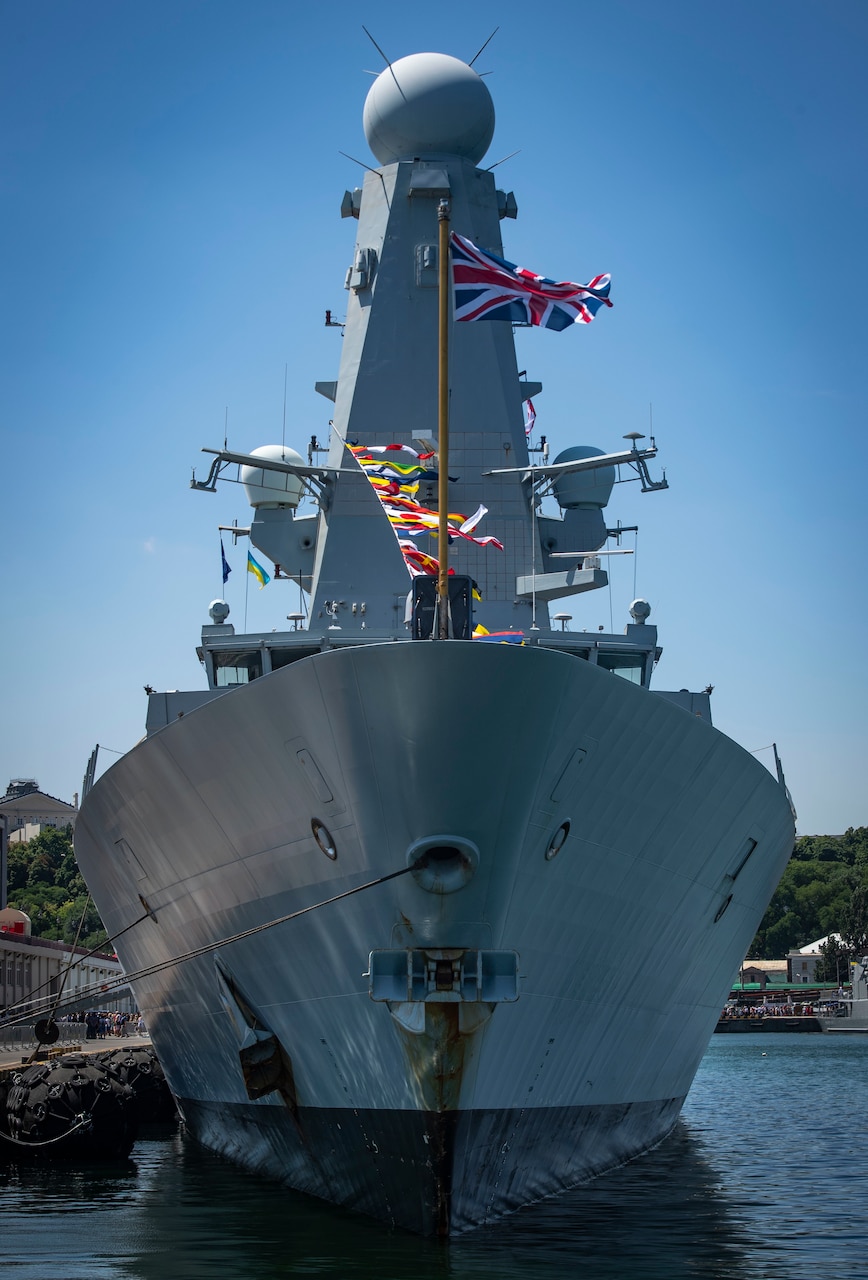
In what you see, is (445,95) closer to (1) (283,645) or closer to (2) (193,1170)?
(1) (283,645)

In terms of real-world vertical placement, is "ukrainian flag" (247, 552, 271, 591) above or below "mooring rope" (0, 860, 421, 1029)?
above

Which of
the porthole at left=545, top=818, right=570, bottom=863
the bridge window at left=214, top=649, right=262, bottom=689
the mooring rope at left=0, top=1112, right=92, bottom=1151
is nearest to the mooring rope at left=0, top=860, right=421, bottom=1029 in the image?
the porthole at left=545, top=818, right=570, bottom=863

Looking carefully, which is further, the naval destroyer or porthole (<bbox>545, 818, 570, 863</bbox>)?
porthole (<bbox>545, 818, 570, 863</bbox>)

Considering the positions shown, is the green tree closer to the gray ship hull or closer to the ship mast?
the gray ship hull

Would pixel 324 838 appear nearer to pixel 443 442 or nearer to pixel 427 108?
pixel 443 442

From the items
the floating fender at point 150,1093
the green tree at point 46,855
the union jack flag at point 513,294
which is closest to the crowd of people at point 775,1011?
the floating fender at point 150,1093

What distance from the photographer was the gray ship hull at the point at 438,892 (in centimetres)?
1088

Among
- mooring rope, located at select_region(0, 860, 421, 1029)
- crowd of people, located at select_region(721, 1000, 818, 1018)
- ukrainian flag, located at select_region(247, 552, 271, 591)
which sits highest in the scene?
ukrainian flag, located at select_region(247, 552, 271, 591)

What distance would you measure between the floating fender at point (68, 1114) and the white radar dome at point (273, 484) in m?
8.13

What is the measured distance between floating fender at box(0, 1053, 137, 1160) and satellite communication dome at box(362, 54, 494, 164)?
1394cm

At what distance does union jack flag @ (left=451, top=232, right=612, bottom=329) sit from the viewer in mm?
12734

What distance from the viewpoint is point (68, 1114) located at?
1748 cm

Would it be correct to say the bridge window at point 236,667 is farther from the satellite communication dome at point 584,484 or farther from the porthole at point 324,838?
the satellite communication dome at point 584,484

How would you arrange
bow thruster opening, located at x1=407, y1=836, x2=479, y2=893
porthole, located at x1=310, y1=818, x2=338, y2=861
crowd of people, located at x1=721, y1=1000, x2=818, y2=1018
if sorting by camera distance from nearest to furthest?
bow thruster opening, located at x1=407, y1=836, x2=479, y2=893 → porthole, located at x1=310, y1=818, x2=338, y2=861 → crowd of people, located at x1=721, y1=1000, x2=818, y2=1018
